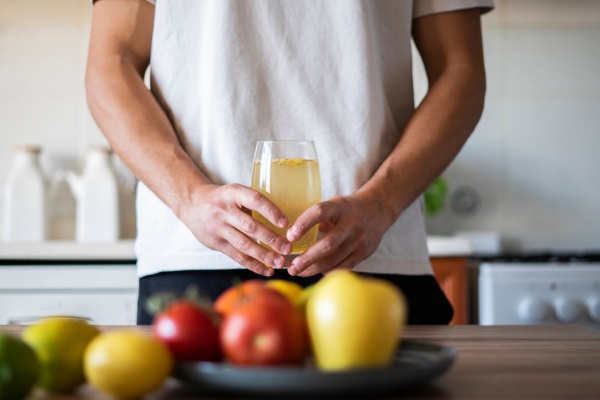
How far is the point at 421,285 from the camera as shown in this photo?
1181 mm

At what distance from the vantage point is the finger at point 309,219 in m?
0.94

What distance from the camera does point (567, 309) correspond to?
2172mm

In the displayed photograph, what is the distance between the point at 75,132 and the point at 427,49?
1.76 meters

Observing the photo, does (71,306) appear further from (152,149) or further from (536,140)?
(536,140)

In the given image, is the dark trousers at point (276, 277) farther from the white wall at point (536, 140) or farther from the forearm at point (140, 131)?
the white wall at point (536, 140)

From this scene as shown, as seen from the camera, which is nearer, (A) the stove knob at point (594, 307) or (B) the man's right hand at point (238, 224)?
(B) the man's right hand at point (238, 224)

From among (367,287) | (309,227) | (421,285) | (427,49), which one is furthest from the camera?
(427,49)

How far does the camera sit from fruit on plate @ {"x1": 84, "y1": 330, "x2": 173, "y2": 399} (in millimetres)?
549

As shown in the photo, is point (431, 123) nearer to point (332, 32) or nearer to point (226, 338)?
point (332, 32)

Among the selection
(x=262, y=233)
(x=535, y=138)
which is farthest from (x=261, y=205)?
(x=535, y=138)

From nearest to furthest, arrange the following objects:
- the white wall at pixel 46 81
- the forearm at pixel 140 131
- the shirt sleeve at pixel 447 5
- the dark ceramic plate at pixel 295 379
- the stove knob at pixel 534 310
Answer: the dark ceramic plate at pixel 295 379, the forearm at pixel 140 131, the shirt sleeve at pixel 447 5, the stove knob at pixel 534 310, the white wall at pixel 46 81

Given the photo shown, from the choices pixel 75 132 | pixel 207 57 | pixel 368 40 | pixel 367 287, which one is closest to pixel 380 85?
pixel 368 40

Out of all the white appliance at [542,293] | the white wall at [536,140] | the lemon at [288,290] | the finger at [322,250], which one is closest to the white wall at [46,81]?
the white wall at [536,140]

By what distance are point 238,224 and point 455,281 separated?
1.40 meters
